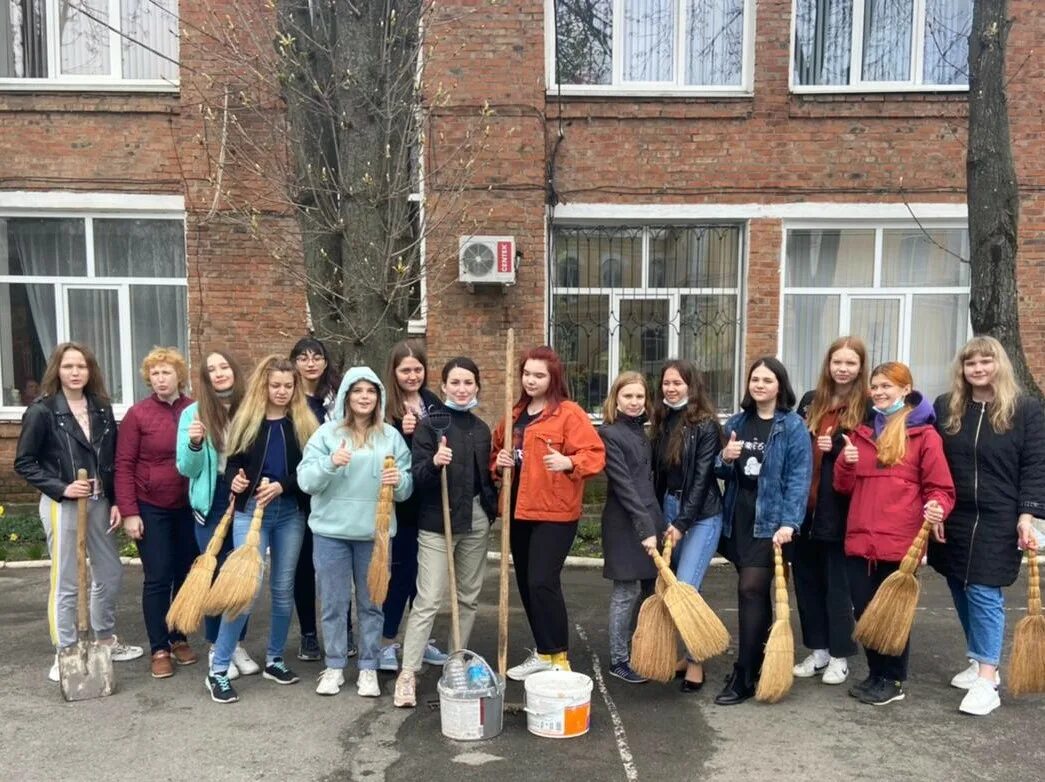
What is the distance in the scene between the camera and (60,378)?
423 cm

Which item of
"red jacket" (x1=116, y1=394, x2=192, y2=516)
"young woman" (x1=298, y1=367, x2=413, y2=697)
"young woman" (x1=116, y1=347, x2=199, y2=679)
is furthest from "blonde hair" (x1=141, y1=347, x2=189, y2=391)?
"young woman" (x1=298, y1=367, x2=413, y2=697)

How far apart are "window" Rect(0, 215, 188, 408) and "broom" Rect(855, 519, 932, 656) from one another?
7.59 metres

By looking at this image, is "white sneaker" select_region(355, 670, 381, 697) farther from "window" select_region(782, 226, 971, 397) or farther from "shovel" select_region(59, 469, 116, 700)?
"window" select_region(782, 226, 971, 397)

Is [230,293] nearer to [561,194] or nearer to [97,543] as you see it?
[561,194]

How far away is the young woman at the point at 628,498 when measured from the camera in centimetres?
404

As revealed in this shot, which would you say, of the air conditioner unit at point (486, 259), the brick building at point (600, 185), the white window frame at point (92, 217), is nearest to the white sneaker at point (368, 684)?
the brick building at point (600, 185)

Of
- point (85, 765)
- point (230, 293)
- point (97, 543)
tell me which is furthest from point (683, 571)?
point (230, 293)

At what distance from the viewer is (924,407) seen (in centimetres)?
389

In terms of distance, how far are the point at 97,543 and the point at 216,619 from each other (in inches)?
30.7

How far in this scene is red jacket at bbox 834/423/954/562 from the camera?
148 inches

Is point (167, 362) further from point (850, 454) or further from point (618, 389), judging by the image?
point (850, 454)

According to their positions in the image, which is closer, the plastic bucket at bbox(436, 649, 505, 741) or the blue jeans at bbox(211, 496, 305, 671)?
the plastic bucket at bbox(436, 649, 505, 741)

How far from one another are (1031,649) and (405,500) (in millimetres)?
3201

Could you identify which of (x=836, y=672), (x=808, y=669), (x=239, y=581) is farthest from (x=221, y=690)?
(x=836, y=672)
